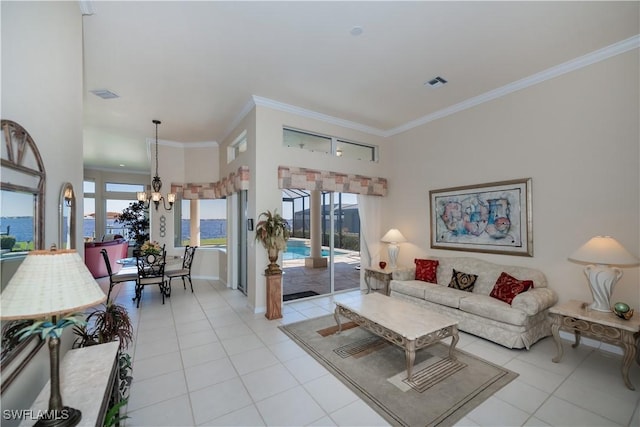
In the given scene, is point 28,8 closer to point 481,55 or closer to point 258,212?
point 258,212

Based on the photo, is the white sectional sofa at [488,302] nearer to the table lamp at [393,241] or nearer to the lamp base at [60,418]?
the table lamp at [393,241]

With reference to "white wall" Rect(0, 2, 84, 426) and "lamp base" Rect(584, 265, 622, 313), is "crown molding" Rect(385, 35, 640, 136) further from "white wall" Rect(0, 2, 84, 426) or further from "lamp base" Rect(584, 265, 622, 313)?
"white wall" Rect(0, 2, 84, 426)

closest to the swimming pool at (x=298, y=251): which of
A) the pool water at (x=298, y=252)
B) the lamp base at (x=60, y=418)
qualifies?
the pool water at (x=298, y=252)

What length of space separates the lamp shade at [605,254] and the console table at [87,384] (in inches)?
167

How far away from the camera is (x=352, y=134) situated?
18.6 feet

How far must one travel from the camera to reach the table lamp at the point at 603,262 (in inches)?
110

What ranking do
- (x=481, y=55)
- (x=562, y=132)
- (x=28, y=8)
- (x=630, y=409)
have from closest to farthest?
(x=28, y=8), (x=630, y=409), (x=481, y=55), (x=562, y=132)

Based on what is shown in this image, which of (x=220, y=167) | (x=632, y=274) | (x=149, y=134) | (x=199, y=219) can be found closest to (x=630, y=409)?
(x=632, y=274)

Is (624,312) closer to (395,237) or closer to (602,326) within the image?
(602,326)

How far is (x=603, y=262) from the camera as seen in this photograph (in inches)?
110

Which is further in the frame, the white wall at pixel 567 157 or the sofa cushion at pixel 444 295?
the sofa cushion at pixel 444 295

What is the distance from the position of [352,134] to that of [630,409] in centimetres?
510

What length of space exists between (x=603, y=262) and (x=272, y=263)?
13.3 feet

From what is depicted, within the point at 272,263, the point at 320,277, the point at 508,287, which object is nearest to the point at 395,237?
the point at 508,287
